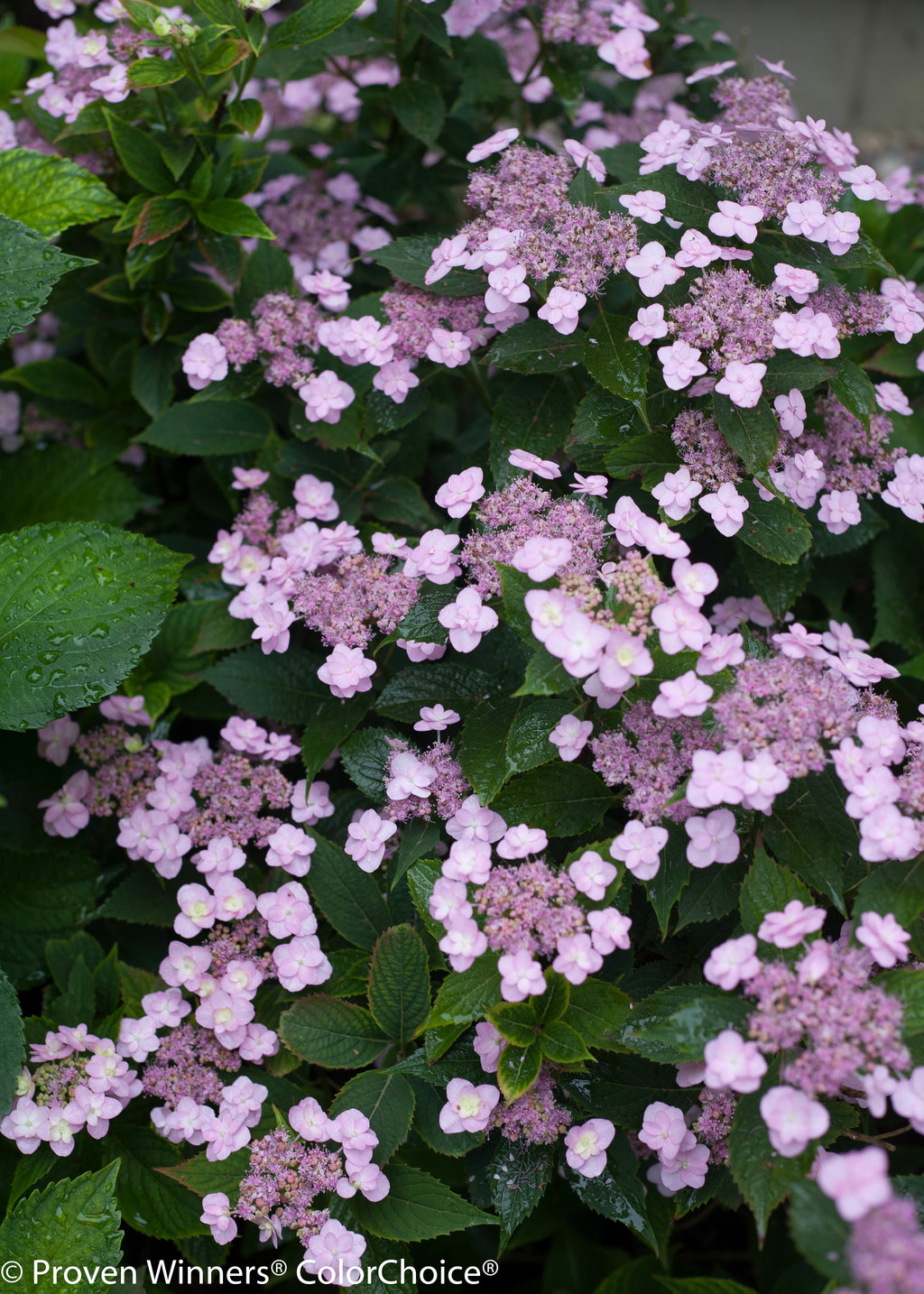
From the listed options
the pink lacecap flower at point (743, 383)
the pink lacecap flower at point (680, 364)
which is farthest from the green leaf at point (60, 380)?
the pink lacecap flower at point (743, 383)

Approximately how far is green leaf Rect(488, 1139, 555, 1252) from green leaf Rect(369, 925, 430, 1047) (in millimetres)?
245

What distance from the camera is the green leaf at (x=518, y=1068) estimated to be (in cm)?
142

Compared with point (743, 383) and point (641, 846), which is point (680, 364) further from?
point (641, 846)

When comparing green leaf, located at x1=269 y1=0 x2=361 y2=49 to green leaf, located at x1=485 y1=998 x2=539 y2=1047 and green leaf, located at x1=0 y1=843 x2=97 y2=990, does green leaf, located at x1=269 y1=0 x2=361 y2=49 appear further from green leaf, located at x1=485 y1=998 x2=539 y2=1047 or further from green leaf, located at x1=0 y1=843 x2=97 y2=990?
green leaf, located at x1=485 y1=998 x2=539 y2=1047

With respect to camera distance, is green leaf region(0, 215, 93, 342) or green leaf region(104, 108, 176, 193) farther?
green leaf region(104, 108, 176, 193)

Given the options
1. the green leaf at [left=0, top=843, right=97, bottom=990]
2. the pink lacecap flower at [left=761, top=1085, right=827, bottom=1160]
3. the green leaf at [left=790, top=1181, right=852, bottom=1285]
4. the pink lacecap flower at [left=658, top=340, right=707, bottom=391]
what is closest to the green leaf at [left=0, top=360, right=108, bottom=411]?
the green leaf at [left=0, top=843, right=97, bottom=990]

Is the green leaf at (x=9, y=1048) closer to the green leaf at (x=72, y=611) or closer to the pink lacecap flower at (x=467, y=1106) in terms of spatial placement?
the green leaf at (x=72, y=611)

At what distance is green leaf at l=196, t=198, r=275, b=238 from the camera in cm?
203

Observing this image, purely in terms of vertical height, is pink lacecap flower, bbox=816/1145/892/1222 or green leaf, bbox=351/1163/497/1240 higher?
pink lacecap flower, bbox=816/1145/892/1222

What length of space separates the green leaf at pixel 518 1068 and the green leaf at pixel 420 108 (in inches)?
77.2

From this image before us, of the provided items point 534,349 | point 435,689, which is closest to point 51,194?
point 534,349

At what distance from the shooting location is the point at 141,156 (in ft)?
6.82

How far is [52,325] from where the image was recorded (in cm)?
289

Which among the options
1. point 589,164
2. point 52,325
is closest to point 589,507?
point 589,164
